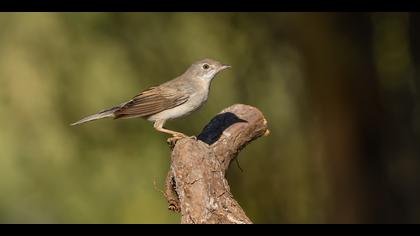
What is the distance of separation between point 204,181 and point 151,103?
7.64 ft

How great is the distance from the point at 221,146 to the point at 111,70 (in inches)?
197

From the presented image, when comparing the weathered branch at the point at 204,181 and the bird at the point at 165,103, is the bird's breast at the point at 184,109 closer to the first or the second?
the bird at the point at 165,103

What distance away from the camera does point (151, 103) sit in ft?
25.9

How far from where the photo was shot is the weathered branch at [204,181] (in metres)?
5.52

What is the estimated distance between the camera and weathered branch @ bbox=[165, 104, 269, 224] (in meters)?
5.52

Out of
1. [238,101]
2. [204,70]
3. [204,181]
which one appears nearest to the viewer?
[204,181]

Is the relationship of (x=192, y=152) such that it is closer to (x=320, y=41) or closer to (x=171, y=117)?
(x=171, y=117)

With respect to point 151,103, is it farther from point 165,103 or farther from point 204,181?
point 204,181

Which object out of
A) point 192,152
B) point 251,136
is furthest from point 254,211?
point 192,152

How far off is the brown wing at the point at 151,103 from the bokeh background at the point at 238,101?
3.37 metres

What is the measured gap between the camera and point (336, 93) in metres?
11.4

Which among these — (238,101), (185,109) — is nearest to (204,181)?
(185,109)

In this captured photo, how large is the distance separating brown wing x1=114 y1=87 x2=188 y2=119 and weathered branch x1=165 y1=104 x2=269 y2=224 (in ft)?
3.39

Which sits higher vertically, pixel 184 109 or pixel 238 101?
pixel 184 109
